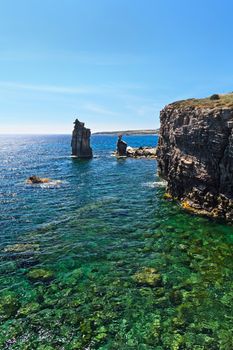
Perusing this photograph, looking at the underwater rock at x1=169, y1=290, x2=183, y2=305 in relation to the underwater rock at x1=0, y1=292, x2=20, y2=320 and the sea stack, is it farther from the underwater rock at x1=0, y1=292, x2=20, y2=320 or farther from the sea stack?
the sea stack

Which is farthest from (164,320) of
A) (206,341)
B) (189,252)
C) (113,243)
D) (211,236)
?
(211,236)

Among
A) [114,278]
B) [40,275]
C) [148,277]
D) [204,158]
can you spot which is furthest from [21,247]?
[204,158]

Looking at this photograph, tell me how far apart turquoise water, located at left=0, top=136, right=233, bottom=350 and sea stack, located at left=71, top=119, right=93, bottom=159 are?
247ft

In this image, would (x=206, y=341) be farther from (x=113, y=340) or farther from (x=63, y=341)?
(x=63, y=341)

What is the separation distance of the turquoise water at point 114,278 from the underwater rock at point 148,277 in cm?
8

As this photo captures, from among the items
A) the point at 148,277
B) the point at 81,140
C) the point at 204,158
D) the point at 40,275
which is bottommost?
the point at 40,275

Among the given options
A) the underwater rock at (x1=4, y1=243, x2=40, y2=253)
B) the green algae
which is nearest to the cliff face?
the green algae

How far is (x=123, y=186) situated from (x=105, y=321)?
47.1m

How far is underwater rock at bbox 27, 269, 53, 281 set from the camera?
88.5ft

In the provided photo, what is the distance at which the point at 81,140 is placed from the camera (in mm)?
125312

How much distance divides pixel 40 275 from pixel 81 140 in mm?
100546

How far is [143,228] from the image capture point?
128ft

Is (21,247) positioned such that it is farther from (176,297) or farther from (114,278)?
(176,297)

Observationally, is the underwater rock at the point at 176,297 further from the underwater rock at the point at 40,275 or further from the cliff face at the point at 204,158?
the cliff face at the point at 204,158
